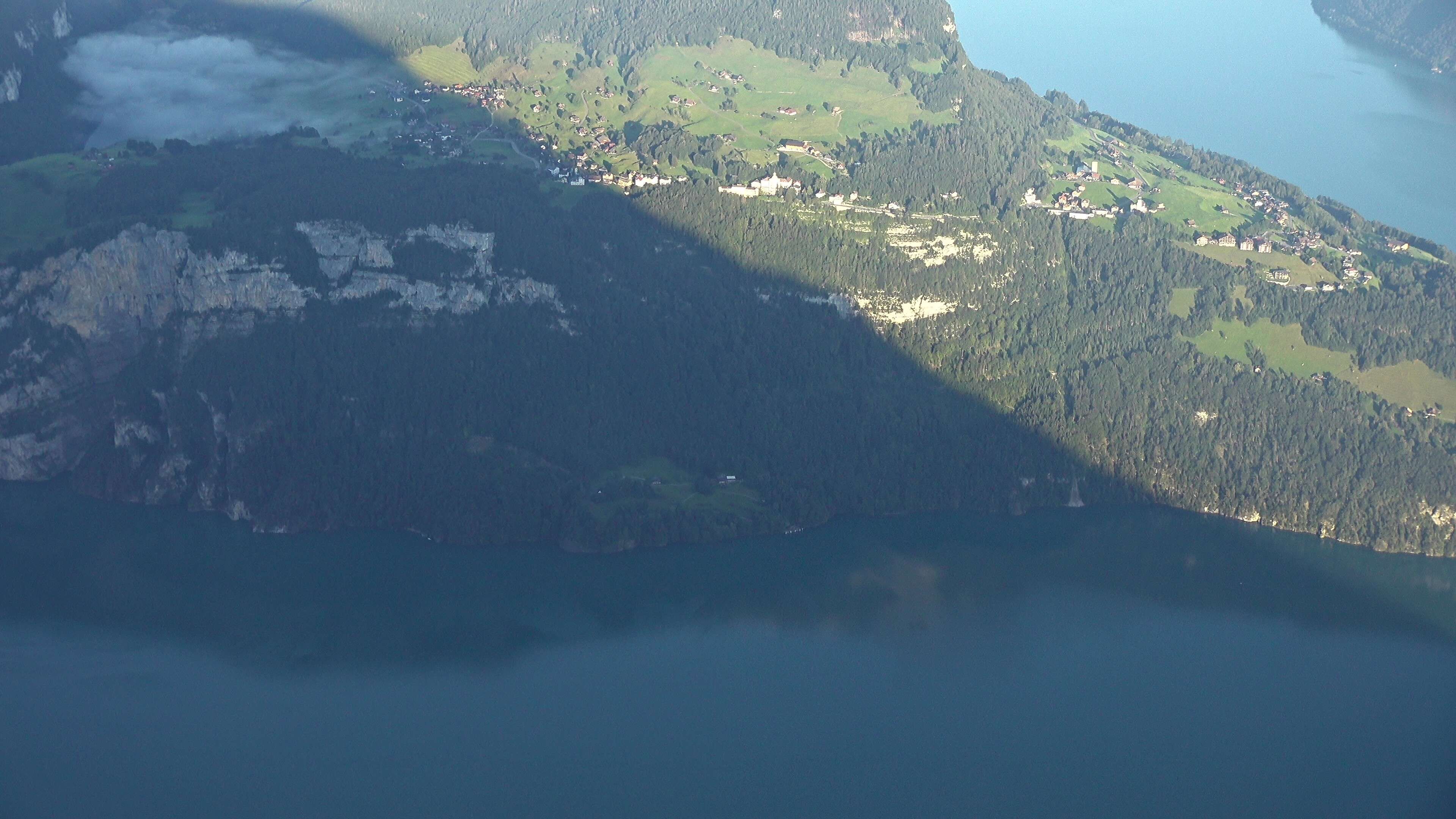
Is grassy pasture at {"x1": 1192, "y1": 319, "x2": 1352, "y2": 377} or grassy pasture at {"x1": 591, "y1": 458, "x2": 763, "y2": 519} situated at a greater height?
grassy pasture at {"x1": 1192, "y1": 319, "x2": 1352, "y2": 377}

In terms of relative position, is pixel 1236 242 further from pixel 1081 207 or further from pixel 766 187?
pixel 766 187

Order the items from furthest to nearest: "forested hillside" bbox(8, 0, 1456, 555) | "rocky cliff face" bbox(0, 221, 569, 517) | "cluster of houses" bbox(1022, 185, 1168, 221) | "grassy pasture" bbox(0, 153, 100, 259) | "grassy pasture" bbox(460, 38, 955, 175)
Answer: "grassy pasture" bbox(460, 38, 955, 175)
"cluster of houses" bbox(1022, 185, 1168, 221)
"grassy pasture" bbox(0, 153, 100, 259)
"forested hillside" bbox(8, 0, 1456, 555)
"rocky cliff face" bbox(0, 221, 569, 517)

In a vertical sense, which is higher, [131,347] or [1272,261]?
[1272,261]

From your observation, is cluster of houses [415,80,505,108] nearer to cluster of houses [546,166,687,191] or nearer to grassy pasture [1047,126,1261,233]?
cluster of houses [546,166,687,191]

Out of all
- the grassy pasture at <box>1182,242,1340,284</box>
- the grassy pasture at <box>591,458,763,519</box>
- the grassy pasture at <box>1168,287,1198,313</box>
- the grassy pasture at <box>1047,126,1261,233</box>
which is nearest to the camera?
the grassy pasture at <box>591,458,763,519</box>

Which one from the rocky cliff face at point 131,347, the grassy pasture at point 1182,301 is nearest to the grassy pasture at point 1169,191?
the grassy pasture at point 1182,301

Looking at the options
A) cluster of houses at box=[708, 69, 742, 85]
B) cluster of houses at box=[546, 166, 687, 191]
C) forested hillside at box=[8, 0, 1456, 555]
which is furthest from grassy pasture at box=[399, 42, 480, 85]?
cluster of houses at box=[546, 166, 687, 191]

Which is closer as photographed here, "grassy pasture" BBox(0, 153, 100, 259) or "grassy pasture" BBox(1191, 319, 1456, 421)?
"grassy pasture" BBox(0, 153, 100, 259)

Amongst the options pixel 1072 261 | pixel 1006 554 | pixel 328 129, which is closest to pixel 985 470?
pixel 1006 554

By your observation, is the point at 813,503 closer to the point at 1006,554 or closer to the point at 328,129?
the point at 1006,554

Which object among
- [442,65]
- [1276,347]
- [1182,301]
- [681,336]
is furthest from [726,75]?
[1276,347]
